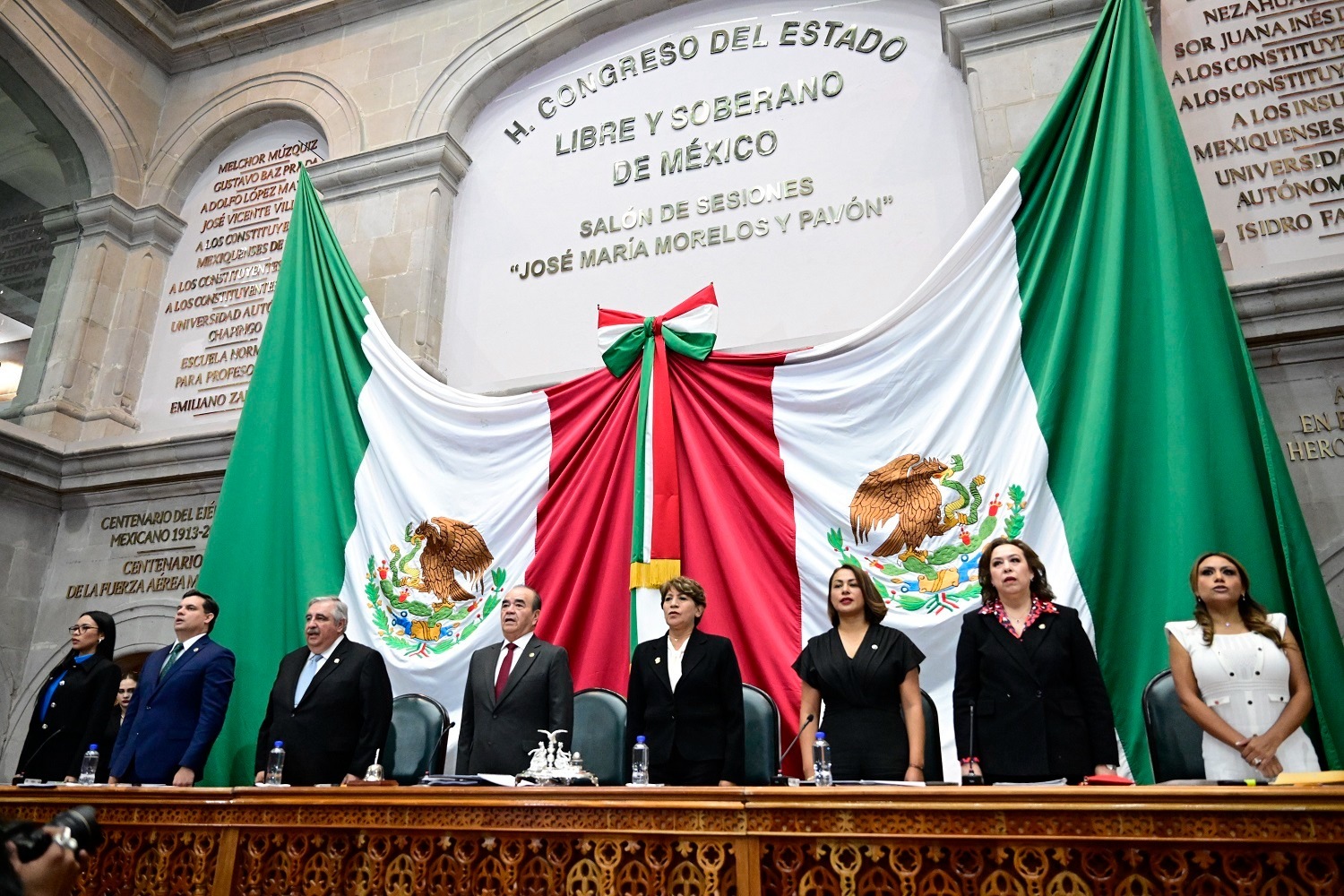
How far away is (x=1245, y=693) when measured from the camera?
2740 millimetres

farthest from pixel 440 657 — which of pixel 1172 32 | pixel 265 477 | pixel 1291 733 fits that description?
pixel 1172 32

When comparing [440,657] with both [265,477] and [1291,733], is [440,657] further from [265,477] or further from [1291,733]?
[1291,733]

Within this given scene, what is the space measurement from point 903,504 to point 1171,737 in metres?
1.39

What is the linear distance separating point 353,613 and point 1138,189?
3891 millimetres

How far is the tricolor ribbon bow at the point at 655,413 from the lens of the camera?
4.08 m

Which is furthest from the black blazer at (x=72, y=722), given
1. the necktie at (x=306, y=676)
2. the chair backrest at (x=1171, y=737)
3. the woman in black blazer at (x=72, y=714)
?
the chair backrest at (x=1171, y=737)

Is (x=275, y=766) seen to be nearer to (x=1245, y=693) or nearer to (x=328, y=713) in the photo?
(x=328, y=713)

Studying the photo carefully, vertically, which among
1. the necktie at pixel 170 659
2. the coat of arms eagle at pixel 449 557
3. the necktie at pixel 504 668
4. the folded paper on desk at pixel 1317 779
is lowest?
the folded paper on desk at pixel 1317 779

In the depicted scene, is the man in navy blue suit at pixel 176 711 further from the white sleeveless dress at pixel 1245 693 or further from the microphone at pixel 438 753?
the white sleeveless dress at pixel 1245 693

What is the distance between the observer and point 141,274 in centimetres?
704

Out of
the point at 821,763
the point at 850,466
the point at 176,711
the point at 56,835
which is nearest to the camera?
the point at 56,835

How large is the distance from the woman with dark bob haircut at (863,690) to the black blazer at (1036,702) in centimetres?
16

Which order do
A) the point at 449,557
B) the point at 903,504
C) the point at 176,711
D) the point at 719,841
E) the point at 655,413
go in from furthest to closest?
the point at 449,557, the point at 655,413, the point at 903,504, the point at 176,711, the point at 719,841

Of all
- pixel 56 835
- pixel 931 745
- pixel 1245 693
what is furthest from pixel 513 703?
pixel 1245 693
